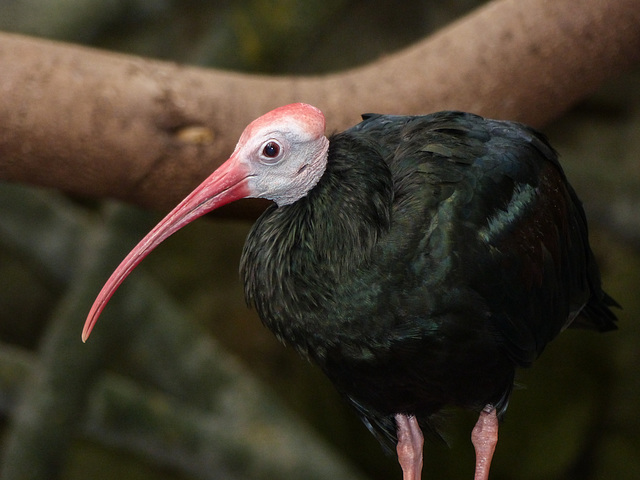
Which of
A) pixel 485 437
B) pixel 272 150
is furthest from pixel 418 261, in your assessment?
pixel 485 437

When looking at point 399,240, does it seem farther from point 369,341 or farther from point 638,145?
point 638,145

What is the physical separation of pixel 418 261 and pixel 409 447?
0.73 metres

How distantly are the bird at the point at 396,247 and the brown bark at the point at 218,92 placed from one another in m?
0.56

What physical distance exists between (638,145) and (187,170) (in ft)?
12.3

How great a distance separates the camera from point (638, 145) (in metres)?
5.56

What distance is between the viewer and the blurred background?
390 centimetres

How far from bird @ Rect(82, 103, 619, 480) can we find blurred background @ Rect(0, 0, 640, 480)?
1.89ft

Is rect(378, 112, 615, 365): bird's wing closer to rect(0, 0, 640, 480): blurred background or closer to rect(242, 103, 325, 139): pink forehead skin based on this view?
rect(242, 103, 325, 139): pink forehead skin

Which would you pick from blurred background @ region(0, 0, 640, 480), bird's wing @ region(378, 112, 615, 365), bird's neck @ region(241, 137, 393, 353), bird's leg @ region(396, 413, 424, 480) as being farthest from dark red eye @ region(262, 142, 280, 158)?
blurred background @ region(0, 0, 640, 480)

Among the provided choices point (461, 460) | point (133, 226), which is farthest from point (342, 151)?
point (461, 460)

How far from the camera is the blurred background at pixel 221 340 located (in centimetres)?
390

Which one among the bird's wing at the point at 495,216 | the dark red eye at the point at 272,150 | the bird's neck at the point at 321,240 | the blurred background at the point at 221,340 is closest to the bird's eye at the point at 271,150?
the dark red eye at the point at 272,150

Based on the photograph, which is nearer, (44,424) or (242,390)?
(44,424)

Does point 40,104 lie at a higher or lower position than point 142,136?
higher
